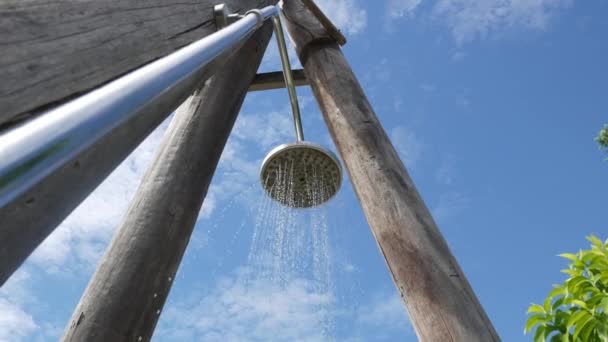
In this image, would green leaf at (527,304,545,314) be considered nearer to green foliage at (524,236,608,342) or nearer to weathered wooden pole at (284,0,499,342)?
green foliage at (524,236,608,342)

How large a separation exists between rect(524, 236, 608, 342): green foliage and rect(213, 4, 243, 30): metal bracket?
1.76 m

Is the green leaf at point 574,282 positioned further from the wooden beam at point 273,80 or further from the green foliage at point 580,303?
the wooden beam at point 273,80

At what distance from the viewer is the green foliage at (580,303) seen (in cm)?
225

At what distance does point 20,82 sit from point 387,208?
167 cm

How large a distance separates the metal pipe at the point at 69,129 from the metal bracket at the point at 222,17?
1.01m

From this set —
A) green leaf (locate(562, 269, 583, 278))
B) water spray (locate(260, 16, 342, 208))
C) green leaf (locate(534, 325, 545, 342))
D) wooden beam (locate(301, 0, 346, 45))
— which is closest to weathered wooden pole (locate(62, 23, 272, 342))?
water spray (locate(260, 16, 342, 208))

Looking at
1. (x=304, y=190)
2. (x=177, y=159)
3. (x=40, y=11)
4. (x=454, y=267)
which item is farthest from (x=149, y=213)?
(x=40, y=11)

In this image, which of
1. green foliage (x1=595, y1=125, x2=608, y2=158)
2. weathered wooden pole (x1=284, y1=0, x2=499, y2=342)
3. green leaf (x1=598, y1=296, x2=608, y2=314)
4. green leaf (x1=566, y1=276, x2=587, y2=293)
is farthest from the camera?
green foliage (x1=595, y1=125, x2=608, y2=158)

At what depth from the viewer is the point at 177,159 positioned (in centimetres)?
238

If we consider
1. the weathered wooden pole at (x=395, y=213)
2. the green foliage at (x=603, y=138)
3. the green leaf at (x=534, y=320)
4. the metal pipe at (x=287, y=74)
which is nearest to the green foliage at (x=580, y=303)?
the green leaf at (x=534, y=320)

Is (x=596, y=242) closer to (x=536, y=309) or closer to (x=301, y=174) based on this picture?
(x=536, y=309)

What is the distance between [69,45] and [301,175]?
195 cm

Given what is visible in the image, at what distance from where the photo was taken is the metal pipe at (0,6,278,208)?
435 millimetres

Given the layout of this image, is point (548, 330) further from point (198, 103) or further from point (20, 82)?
point (20, 82)
